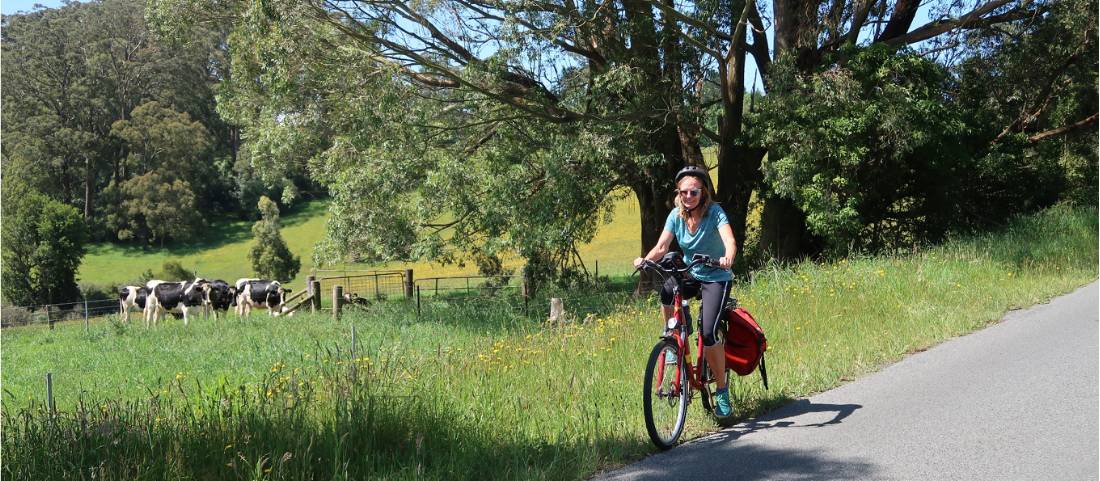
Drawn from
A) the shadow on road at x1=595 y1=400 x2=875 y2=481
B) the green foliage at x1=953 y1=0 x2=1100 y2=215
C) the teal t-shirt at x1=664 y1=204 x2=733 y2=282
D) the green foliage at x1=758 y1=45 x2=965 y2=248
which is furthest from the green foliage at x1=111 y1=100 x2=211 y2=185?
the shadow on road at x1=595 y1=400 x2=875 y2=481

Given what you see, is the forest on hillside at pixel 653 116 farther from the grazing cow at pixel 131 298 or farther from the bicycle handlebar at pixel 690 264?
the bicycle handlebar at pixel 690 264

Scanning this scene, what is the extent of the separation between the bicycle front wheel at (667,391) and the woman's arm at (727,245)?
25.9 inches

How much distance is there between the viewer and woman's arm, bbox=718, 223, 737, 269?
5.70m

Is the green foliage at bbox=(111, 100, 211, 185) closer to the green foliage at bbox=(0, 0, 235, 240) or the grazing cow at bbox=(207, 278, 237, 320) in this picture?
the green foliage at bbox=(0, 0, 235, 240)

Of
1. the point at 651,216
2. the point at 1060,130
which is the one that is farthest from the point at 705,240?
the point at 1060,130

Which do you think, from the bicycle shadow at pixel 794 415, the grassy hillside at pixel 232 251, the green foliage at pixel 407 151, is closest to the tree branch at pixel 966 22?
the green foliage at pixel 407 151

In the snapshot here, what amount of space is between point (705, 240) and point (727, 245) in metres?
0.30

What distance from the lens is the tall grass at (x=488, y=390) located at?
4766 mm

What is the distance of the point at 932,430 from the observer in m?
5.71

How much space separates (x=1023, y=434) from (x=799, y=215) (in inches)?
631

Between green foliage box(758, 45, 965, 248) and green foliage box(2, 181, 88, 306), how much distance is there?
49979 millimetres

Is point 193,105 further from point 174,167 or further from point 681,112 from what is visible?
point 681,112

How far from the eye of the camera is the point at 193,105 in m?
80.8

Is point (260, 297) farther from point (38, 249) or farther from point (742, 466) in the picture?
point (38, 249)
